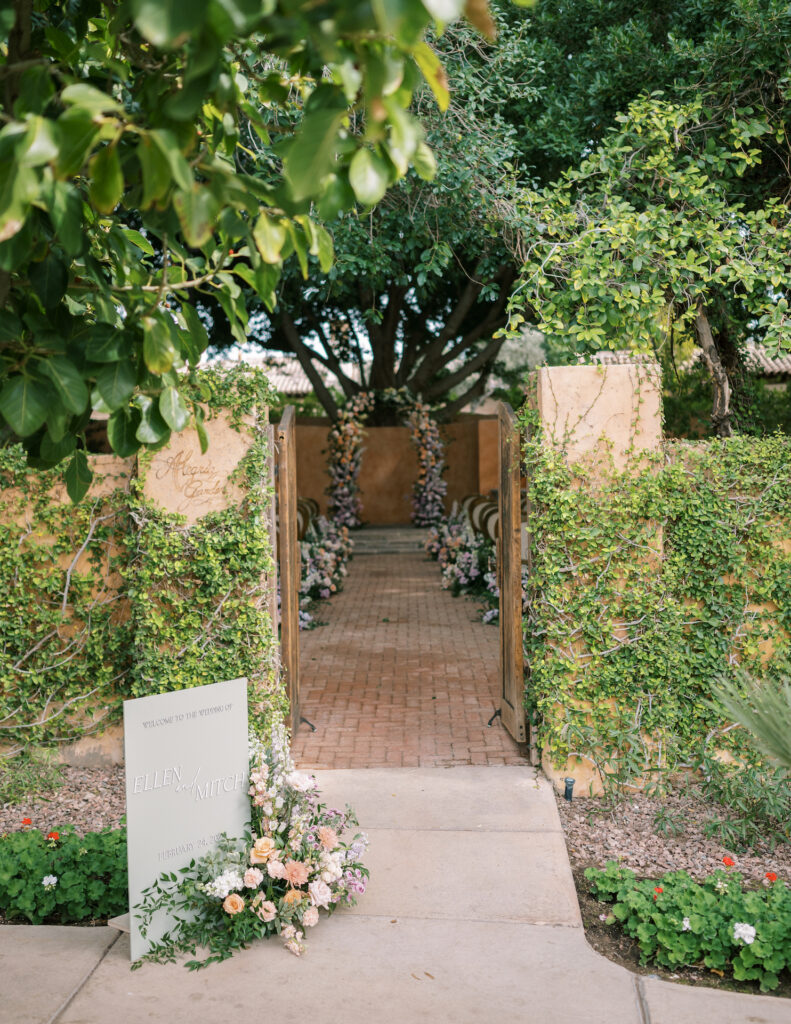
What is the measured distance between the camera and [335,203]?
5.85ft

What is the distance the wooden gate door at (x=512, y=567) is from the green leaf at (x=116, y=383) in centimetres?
360

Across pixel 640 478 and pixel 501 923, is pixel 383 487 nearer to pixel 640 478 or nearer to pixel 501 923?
pixel 640 478

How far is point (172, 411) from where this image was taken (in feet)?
7.23

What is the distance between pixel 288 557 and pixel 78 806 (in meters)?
1.92

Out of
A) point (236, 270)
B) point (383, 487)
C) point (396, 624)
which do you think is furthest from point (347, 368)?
point (236, 270)

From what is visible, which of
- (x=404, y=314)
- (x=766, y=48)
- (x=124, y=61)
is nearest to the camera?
(x=124, y=61)

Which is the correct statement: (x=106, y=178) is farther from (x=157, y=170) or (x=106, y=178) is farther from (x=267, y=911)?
(x=267, y=911)

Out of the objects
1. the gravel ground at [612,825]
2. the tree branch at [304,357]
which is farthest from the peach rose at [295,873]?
the tree branch at [304,357]

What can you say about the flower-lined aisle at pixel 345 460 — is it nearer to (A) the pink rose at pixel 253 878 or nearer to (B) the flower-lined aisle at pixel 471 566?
(B) the flower-lined aisle at pixel 471 566

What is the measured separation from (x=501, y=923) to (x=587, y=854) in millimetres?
890

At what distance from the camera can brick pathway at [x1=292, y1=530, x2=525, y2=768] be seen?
5.98m

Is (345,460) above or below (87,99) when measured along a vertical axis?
below

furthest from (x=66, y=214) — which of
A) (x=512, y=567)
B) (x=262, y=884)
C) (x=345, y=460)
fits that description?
(x=345, y=460)

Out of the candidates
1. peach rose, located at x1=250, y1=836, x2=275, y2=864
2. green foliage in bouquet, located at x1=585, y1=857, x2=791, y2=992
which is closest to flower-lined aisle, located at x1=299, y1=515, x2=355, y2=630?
peach rose, located at x1=250, y1=836, x2=275, y2=864
